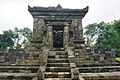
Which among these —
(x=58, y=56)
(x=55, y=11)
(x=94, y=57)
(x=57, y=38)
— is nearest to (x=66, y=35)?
(x=57, y=38)

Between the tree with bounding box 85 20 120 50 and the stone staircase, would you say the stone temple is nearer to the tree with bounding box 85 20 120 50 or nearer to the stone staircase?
the stone staircase

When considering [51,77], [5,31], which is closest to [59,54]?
[51,77]

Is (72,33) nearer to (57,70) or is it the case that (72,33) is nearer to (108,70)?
(108,70)

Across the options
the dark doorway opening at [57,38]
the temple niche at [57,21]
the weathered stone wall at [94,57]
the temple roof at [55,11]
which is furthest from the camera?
the dark doorway opening at [57,38]

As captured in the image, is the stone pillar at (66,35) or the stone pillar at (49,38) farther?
the stone pillar at (66,35)

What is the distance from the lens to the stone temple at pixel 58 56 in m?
8.11

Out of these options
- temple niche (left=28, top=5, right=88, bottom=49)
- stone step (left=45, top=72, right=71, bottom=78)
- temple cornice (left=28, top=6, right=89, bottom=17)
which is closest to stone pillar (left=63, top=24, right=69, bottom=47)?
temple niche (left=28, top=5, right=88, bottom=49)

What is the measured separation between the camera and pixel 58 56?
10.6 metres

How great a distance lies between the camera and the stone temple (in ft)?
26.6

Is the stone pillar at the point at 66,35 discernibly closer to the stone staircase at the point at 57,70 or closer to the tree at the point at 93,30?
the stone staircase at the point at 57,70

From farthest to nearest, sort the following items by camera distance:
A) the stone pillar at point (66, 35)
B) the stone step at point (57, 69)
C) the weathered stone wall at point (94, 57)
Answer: the stone pillar at point (66, 35), the weathered stone wall at point (94, 57), the stone step at point (57, 69)

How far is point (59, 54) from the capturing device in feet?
36.8

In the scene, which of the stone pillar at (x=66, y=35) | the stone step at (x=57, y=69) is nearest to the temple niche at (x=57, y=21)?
the stone pillar at (x=66, y=35)

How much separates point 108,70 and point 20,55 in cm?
615
